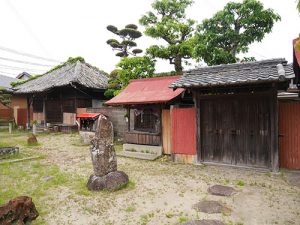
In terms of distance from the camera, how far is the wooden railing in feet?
39.6

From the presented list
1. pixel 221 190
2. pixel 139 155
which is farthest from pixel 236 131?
pixel 139 155

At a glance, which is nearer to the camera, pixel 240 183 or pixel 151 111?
pixel 240 183

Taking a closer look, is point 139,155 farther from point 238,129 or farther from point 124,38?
point 124,38

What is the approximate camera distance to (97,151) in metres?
7.72

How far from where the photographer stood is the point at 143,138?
1251 centimetres

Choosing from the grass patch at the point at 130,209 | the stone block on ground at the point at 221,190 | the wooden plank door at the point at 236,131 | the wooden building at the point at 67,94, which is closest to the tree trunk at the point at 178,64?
the wooden building at the point at 67,94

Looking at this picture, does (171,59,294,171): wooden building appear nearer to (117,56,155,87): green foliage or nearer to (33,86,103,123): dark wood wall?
(117,56,155,87): green foliage

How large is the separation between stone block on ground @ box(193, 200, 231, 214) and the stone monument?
2549mm

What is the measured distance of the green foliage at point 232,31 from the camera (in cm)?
1455

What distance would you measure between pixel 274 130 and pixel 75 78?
16983mm

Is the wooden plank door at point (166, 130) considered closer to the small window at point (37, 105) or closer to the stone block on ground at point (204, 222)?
the stone block on ground at point (204, 222)

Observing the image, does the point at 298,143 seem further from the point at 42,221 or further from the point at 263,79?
the point at 42,221

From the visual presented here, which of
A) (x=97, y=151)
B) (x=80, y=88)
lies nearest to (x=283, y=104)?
(x=97, y=151)

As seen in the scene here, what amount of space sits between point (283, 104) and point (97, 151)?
266 inches
